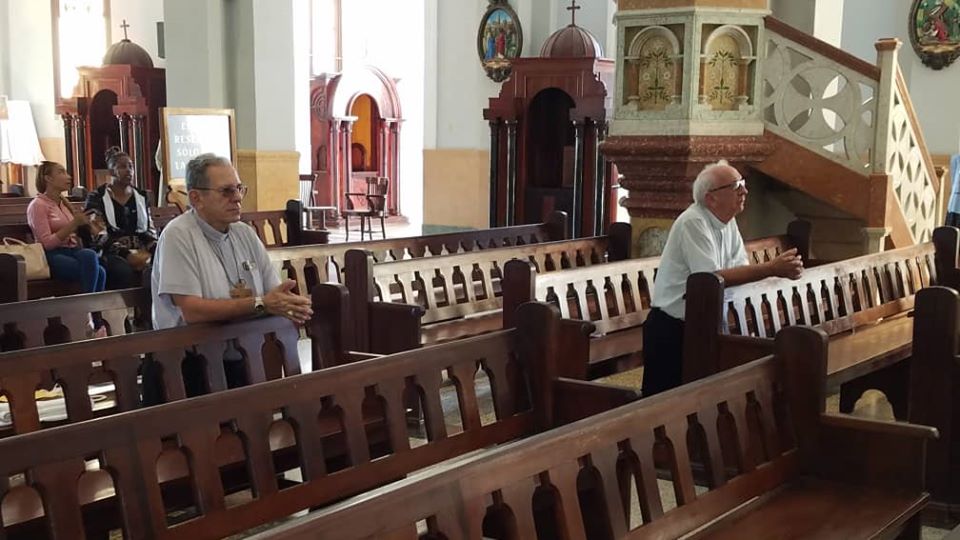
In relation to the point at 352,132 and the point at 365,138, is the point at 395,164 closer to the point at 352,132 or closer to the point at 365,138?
the point at 365,138

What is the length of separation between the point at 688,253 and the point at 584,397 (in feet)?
4.46

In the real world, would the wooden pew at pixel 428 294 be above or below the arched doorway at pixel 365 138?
below

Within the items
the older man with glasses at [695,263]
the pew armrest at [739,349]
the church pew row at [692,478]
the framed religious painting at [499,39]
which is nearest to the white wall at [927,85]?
the framed religious painting at [499,39]

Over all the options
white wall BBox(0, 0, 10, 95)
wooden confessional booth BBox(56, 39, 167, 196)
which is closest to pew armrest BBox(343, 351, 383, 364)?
wooden confessional booth BBox(56, 39, 167, 196)

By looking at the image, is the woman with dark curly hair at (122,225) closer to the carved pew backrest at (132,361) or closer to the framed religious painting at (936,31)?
the carved pew backrest at (132,361)

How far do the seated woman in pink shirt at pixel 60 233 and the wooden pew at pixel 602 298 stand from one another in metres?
3.74

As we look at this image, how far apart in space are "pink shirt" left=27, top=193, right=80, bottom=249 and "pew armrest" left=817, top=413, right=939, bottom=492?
5.96 meters

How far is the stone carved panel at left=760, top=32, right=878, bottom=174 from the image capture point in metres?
7.31

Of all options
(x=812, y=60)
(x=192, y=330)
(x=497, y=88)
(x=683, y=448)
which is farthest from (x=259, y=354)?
(x=497, y=88)

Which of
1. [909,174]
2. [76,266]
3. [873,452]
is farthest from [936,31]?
[873,452]

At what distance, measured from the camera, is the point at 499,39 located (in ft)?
47.9

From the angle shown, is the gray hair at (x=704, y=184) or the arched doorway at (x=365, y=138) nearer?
the gray hair at (x=704, y=184)

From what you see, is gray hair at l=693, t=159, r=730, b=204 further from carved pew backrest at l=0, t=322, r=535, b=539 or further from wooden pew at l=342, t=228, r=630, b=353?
carved pew backrest at l=0, t=322, r=535, b=539

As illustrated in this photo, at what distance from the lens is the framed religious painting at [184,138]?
30.6ft
